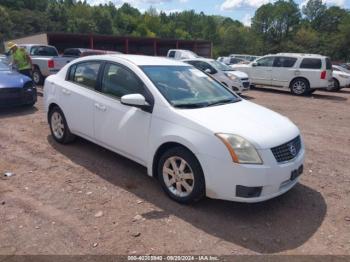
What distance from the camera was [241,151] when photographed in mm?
3549

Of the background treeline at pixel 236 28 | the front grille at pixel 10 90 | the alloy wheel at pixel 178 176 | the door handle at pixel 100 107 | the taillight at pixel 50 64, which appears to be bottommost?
the alloy wheel at pixel 178 176

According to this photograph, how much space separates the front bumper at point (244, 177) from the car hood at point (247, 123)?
19 centimetres

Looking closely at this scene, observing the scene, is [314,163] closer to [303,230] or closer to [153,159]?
[303,230]

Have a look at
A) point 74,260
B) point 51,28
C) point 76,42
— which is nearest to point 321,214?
point 74,260

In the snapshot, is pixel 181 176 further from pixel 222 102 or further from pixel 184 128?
pixel 222 102

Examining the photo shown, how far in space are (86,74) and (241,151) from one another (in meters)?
2.95

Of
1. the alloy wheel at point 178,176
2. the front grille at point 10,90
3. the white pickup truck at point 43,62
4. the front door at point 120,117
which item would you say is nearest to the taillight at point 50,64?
the white pickup truck at point 43,62

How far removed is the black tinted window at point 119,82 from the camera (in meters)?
4.48

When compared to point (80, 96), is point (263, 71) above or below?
above

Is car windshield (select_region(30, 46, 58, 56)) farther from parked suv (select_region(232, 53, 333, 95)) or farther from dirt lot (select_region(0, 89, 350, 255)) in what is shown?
dirt lot (select_region(0, 89, 350, 255))

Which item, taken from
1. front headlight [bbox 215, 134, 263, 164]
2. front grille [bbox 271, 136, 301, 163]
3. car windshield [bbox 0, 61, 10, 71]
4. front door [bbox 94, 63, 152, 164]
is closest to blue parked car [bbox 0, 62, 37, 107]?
car windshield [bbox 0, 61, 10, 71]

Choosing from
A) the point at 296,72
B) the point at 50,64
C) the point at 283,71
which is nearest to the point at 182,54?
the point at 283,71

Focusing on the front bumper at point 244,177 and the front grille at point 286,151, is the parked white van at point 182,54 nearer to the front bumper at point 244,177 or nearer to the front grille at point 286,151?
the front grille at point 286,151

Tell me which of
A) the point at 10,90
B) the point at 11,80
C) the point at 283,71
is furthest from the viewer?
the point at 283,71
